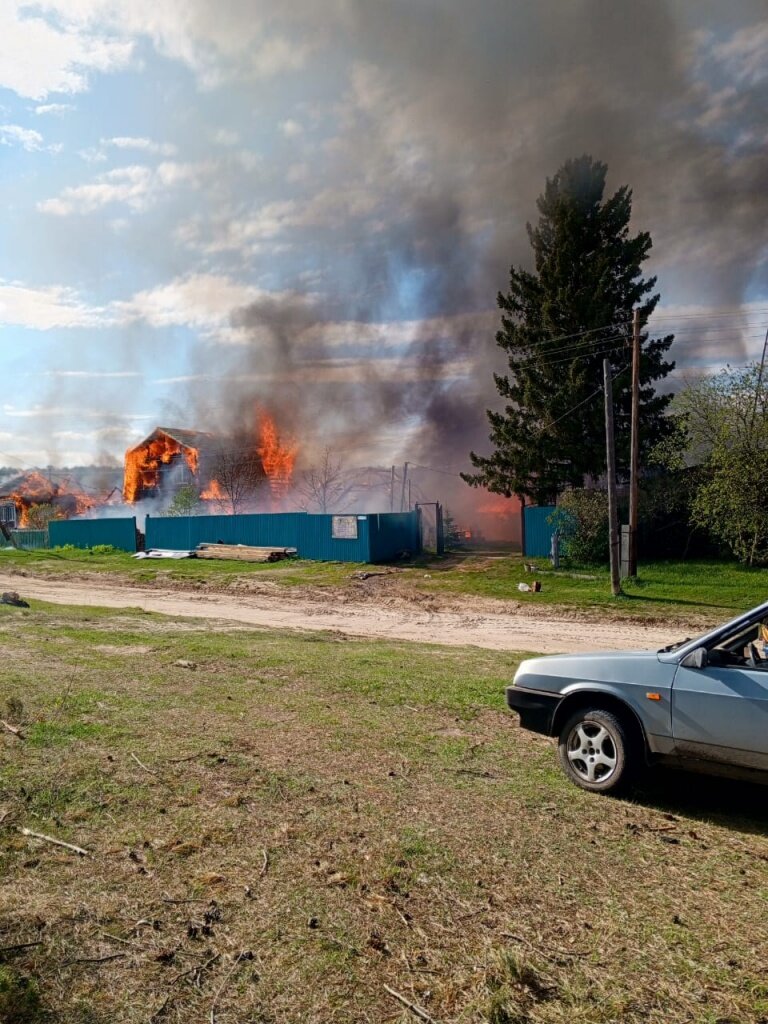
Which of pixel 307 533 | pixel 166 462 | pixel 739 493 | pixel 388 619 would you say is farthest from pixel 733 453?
pixel 166 462

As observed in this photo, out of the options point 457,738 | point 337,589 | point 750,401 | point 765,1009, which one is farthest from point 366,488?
point 765,1009

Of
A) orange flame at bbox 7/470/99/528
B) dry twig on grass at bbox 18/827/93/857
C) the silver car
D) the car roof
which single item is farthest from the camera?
orange flame at bbox 7/470/99/528

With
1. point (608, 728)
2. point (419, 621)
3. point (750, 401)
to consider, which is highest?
point (750, 401)

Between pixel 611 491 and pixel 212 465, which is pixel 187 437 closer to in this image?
pixel 212 465

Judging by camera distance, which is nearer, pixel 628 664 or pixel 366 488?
pixel 628 664

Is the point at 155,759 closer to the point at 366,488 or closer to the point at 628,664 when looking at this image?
the point at 628,664

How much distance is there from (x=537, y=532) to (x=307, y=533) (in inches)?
424

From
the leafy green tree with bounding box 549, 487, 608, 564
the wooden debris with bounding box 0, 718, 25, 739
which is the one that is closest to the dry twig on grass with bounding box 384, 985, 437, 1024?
the wooden debris with bounding box 0, 718, 25, 739

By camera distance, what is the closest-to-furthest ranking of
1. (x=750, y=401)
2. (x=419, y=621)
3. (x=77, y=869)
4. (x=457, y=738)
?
(x=77, y=869), (x=457, y=738), (x=419, y=621), (x=750, y=401)

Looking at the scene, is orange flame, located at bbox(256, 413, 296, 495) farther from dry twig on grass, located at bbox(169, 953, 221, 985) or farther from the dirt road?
dry twig on grass, located at bbox(169, 953, 221, 985)

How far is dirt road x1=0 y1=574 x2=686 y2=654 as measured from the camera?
14102mm

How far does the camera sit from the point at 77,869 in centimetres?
331

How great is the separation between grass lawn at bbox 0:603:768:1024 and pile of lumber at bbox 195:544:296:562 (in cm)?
2394

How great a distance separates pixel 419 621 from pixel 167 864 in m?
14.2
